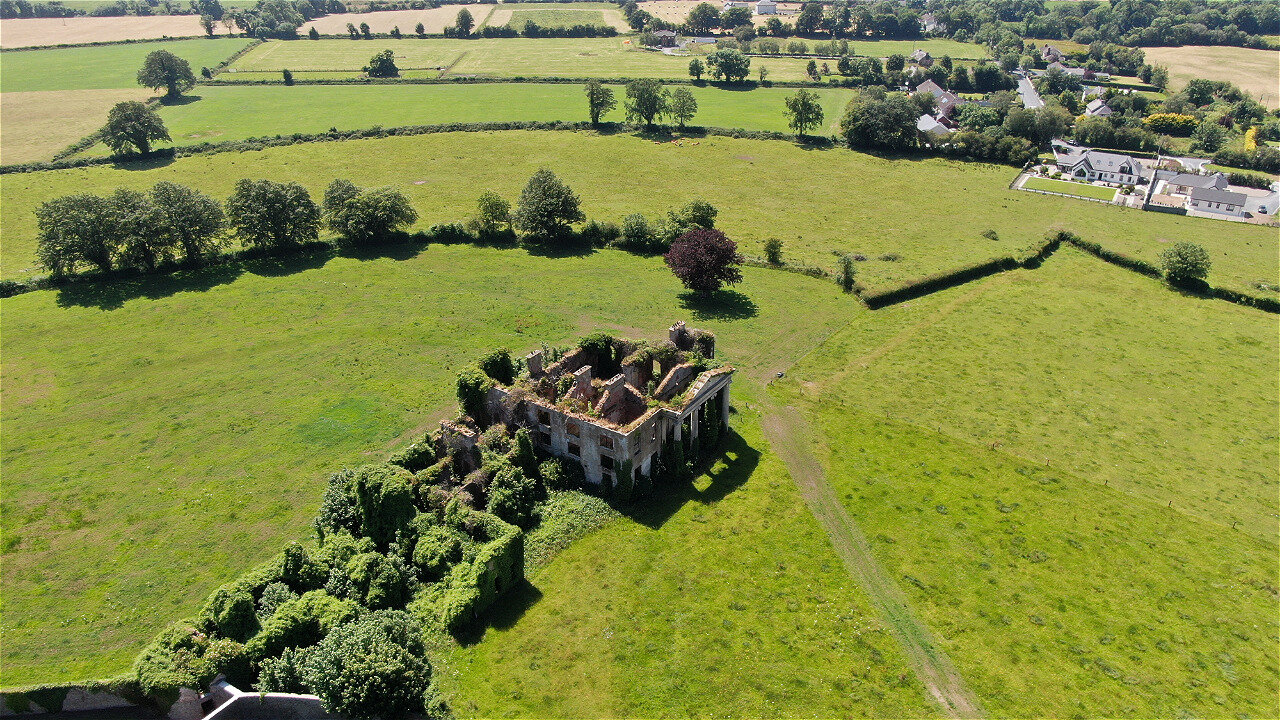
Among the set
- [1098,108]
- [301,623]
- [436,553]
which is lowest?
[301,623]

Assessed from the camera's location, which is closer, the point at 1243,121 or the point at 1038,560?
the point at 1038,560

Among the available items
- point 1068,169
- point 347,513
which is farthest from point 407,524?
point 1068,169

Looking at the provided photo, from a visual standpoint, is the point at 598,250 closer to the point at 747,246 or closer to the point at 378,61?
the point at 747,246

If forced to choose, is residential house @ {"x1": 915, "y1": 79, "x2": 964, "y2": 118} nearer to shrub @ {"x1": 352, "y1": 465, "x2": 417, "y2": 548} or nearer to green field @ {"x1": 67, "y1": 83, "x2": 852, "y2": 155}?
green field @ {"x1": 67, "y1": 83, "x2": 852, "y2": 155}

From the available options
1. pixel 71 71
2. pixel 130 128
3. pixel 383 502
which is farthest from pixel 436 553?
pixel 71 71

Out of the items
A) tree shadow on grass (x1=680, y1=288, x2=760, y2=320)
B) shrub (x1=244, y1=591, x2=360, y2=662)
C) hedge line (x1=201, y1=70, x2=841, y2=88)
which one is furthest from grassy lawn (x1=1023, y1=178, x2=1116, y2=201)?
shrub (x1=244, y1=591, x2=360, y2=662)

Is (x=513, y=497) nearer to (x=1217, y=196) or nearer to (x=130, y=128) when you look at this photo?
(x=130, y=128)
